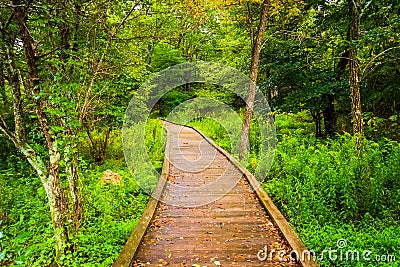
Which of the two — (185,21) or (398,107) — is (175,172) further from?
(398,107)

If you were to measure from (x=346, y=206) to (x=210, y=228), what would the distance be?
8.03ft

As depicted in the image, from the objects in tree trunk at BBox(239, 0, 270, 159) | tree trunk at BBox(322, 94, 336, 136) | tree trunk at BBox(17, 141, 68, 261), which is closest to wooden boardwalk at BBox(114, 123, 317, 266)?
tree trunk at BBox(17, 141, 68, 261)

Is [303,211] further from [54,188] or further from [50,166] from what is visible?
[50,166]

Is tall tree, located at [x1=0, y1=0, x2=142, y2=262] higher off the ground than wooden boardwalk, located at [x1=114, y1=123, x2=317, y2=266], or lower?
higher

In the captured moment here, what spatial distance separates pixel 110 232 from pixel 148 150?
6.84 m

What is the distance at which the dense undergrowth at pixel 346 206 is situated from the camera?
4246 millimetres

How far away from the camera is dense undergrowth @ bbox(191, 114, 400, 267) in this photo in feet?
13.9

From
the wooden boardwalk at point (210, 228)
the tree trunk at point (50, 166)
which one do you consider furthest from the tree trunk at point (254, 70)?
the tree trunk at point (50, 166)

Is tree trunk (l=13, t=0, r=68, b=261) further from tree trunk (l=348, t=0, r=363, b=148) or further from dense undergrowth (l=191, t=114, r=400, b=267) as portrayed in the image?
tree trunk (l=348, t=0, r=363, b=148)

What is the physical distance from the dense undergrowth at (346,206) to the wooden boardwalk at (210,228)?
41cm

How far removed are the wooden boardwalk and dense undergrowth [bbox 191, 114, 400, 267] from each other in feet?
1.34

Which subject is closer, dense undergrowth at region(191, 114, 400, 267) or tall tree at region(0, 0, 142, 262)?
tall tree at region(0, 0, 142, 262)

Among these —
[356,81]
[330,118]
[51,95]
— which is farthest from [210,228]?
[330,118]

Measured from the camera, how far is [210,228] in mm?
5164
